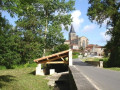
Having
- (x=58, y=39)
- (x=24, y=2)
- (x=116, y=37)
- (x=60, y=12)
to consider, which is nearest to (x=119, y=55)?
(x=116, y=37)

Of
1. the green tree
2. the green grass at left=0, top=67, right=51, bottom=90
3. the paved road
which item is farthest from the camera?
the green tree

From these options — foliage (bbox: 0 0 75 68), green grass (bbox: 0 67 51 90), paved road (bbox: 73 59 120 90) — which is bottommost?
green grass (bbox: 0 67 51 90)

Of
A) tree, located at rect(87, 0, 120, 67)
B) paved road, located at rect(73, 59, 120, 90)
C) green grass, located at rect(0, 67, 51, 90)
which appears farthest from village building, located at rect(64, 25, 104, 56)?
paved road, located at rect(73, 59, 120, 90)

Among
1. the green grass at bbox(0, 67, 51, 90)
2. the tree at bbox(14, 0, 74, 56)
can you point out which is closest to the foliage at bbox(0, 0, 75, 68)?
the tree at bbox(14, 0, 74, 56)

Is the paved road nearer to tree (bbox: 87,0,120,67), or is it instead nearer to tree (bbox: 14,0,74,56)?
tree (bbox: 87,0,120,67)

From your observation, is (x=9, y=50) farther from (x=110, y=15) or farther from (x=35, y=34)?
(x=110, y=15)

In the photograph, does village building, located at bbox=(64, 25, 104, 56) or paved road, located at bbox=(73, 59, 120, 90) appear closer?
paved road, located at bbox=(73, 59, 120, 90)

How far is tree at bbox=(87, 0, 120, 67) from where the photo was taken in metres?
28.6

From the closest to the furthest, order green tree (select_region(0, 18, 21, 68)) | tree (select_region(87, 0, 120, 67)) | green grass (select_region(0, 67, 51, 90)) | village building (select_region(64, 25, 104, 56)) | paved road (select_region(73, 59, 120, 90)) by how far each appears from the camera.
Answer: paved road (select_region(73, 59, 120, 90))
green grass (select_region(0, 67, 51, 90))
tree (select_region(87, 0, 120, 67))
green tree (select_region(0, 18, 21, 68))
village building (select_region(64, 25, 104, 56))

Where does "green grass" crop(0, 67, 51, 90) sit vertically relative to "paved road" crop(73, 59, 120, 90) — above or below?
below

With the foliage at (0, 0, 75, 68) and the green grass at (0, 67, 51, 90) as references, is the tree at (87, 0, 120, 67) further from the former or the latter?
the green grass at (0, 67, 51, 90)

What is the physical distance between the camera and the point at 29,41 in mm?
38500

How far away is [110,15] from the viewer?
2859 centimetres

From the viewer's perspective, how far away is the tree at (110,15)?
93.7 feet
